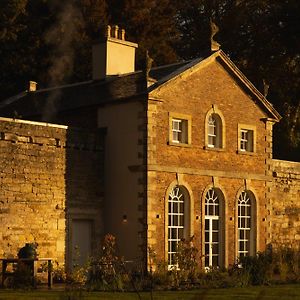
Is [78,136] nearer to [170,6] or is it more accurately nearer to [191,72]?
[191,72]

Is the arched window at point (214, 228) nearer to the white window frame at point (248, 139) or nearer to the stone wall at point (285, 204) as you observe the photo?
the white window frame at point (248, 139)

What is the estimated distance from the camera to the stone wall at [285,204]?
34.4m

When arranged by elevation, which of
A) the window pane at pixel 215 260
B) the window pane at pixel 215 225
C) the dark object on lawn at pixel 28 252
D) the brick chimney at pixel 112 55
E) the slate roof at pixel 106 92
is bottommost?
the window pane at pixel 215 260

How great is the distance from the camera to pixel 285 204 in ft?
115

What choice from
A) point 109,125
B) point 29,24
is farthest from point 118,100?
point 29,24

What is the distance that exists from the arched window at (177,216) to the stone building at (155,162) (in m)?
0.03

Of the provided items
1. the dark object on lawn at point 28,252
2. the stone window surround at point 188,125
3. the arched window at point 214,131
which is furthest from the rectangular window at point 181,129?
the dark object on lawn at point 28,252

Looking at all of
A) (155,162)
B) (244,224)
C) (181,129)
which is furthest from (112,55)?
(244,224)

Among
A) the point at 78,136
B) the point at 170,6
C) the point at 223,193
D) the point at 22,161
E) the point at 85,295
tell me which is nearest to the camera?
the point at 85,295

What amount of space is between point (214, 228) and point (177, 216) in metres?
1.96

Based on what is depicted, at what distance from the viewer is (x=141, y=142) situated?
27984 millimetres

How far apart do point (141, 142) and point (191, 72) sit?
3.29 meters

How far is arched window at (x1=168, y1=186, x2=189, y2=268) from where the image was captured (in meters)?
28.6

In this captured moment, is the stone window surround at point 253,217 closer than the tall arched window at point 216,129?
No
